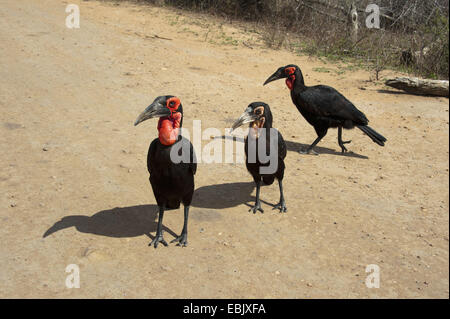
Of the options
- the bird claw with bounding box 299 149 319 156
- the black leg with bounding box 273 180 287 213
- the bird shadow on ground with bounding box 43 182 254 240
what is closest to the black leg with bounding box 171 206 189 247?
the bird shadow on ground with bounding box 43 182 254 240

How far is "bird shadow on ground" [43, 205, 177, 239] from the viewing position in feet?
14.3

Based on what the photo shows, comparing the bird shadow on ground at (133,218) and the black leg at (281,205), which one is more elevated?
the black leg at (281,205)

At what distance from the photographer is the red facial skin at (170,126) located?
3.85m

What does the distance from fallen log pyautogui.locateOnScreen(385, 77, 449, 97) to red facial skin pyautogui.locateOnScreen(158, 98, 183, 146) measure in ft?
18.9

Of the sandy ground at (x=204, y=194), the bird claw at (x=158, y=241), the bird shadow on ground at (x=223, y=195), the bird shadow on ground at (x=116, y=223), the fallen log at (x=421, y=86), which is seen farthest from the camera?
the fallen log at (x=421, y=86)

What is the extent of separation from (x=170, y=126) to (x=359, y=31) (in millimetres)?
9254

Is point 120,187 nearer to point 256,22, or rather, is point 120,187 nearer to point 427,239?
point 427,239

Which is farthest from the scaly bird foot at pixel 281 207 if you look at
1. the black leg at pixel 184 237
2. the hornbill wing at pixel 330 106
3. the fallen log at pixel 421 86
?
the fallen log at pixel 421 86

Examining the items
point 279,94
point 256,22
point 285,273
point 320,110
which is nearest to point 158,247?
point 285,273

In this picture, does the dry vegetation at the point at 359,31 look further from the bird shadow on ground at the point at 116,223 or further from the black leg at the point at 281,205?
the bird shadow on ground at the point at 116,223

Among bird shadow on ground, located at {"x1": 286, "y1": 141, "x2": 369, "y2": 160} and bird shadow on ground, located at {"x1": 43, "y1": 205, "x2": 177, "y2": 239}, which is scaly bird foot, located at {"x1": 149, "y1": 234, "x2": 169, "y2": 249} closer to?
bird shadow on ground, located at {"x1": 43, "y1": 205, "x2": 177, "y2": 239}

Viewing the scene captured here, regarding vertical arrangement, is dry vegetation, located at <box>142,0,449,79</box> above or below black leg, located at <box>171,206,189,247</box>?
above

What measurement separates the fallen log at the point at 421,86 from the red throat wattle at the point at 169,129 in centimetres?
575

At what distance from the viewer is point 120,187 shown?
5180mm
